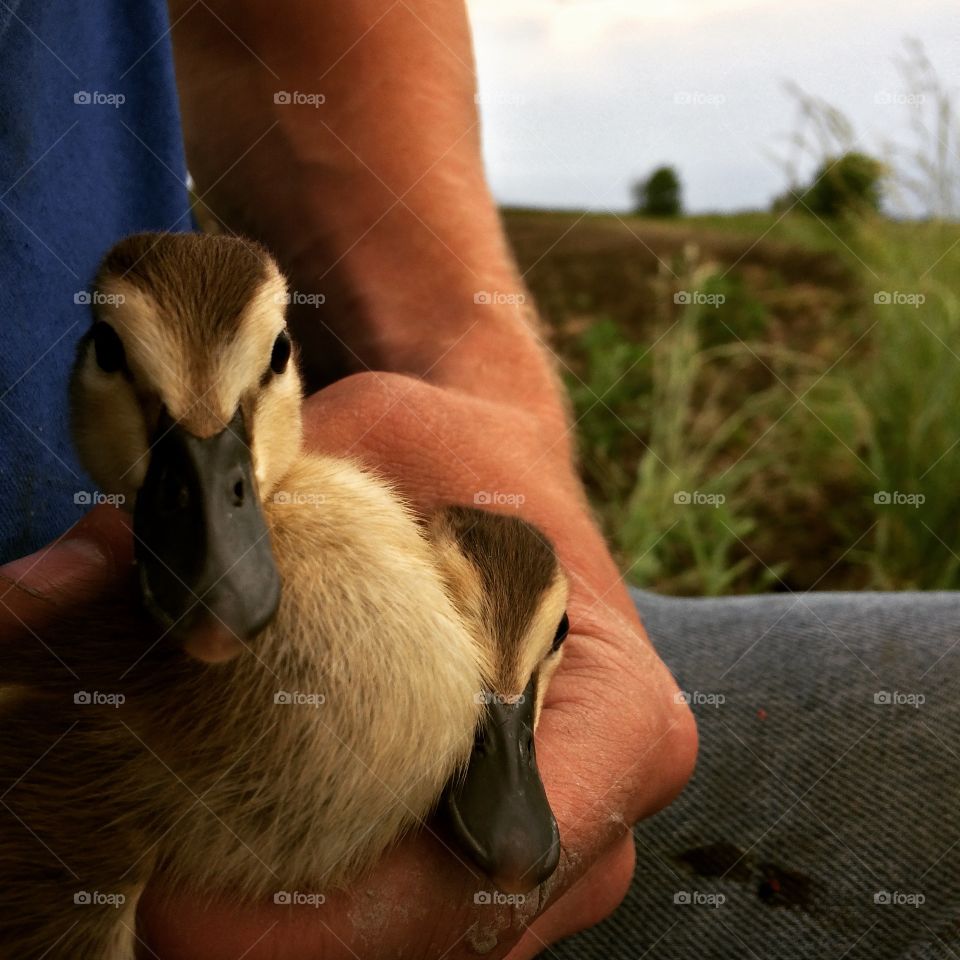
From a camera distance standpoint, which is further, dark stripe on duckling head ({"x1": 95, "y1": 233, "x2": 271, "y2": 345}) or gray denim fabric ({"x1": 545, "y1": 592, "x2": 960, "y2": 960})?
gray denim fabric ({"x1": 545, "y1": 592, "x2": 960, "y2": 960})

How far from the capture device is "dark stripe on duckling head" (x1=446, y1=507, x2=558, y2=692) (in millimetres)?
747

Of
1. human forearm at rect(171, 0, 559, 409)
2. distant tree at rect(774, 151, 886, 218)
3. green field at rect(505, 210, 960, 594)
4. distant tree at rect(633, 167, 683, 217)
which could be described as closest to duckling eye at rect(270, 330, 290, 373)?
human forearm at rect(171, 0, 559, 409)

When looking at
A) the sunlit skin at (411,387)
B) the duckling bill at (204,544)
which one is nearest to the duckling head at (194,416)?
the duckling bill at (204,544)

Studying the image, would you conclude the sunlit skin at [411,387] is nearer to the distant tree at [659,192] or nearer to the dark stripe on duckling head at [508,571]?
the dark stripe on duckling head at [508,571]

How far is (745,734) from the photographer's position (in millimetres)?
1237

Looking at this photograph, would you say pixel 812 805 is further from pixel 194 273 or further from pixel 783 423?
pixel 783 423

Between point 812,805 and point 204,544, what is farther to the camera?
point 812,805

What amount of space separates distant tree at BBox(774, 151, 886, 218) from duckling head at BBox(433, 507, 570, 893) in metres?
2.46

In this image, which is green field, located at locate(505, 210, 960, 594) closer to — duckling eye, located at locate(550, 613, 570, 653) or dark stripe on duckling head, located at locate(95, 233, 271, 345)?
duckling eye, located at locate(550, 613, 570, 653)

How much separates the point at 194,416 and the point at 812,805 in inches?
34.7

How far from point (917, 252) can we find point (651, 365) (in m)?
0.96

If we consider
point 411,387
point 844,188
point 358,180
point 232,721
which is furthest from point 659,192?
point 232,721

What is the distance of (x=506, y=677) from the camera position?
0.73 metres

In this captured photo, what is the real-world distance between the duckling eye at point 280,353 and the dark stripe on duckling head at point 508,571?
0.20 m
